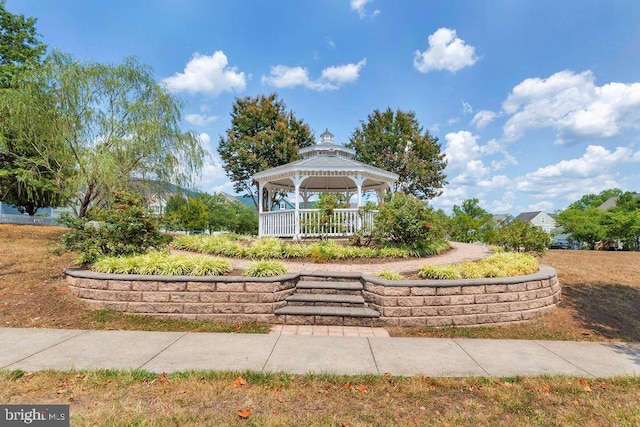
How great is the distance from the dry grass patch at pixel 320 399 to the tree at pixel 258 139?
61.2ft

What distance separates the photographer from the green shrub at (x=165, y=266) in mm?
5469

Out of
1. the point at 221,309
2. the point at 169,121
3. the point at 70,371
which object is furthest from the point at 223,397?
the point at 169,121

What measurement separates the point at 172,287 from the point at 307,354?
9.06 ft

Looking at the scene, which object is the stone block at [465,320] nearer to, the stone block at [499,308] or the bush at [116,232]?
the stone block at [499,308]

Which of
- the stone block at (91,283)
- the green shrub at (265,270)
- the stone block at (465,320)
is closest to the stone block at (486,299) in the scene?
the stone block at (465,320)

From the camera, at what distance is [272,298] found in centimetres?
517

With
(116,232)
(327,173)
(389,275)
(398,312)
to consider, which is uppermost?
(327,173)

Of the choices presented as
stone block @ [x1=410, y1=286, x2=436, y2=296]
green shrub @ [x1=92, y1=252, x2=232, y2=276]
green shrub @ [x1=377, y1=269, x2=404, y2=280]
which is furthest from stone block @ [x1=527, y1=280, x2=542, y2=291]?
green shrub @ [x1=92, y1=252, x2=232, y2=276]

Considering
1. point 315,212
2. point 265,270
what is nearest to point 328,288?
point 265,270

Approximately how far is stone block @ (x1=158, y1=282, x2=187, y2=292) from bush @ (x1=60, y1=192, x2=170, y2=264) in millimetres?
1909

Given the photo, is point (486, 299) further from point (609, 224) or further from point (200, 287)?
point (609, 224)

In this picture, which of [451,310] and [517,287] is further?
[517,287]

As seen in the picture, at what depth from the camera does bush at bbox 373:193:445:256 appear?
8.52m

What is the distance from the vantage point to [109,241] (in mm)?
6402
